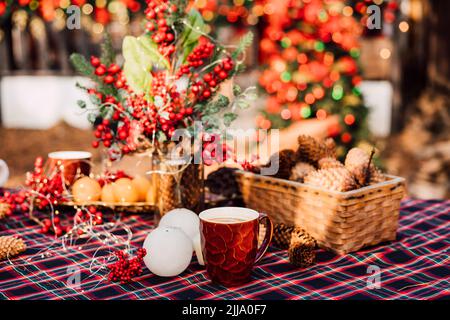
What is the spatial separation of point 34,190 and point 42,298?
55 cm

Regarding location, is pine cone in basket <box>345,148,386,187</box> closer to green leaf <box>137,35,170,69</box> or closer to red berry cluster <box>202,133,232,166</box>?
red berry cluster <box>202,133,232,166</box>

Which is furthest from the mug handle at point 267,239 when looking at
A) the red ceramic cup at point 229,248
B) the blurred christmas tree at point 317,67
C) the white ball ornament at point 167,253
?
the blurred christmas tree at point 317,67

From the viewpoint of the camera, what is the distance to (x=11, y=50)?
22.8 feet

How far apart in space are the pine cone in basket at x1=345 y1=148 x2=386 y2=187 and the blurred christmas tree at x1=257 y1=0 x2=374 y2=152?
2.57 metres

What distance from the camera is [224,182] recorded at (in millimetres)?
1457

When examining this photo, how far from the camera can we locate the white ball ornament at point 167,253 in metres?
1.05

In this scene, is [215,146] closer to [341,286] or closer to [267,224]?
[267,224]

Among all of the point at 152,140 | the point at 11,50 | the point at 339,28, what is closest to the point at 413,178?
the point at 339,28

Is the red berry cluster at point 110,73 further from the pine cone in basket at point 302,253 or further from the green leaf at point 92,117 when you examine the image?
the pine cone in basket at point 302,253

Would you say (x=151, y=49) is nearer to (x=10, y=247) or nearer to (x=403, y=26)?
(x=10, y=247)

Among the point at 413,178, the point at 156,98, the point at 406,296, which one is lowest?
the point at 413,178

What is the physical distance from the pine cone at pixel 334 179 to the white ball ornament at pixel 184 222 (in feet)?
0.90

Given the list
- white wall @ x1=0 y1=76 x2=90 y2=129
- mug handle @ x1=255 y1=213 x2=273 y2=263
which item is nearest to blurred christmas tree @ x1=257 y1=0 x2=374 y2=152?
mug handle @ x1=255 y1=213 x2=273 y2=263

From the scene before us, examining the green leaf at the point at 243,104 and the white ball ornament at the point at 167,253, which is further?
the green leaf at the point at 243,104
